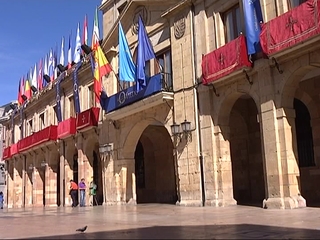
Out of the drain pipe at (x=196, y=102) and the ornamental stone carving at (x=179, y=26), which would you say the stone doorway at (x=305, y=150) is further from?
the ornamental stone carving at (x=179, y=26)

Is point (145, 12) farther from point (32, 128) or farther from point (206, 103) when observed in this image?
point (32, 128)

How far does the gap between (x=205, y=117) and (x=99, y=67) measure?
7.24m

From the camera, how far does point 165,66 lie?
671 inches

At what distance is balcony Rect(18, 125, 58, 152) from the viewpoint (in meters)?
25.6

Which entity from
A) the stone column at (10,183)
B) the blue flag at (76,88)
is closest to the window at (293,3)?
the blue flag at (76,88)

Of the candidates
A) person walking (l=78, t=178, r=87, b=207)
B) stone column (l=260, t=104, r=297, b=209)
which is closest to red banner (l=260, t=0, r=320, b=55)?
stone column (l=260, t=104, r=297, b=209)

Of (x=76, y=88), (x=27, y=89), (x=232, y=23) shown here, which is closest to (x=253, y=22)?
(x=232, y=23)

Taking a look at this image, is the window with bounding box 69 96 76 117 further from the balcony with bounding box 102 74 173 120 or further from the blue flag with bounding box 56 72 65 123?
the balcony with bounding box 102 74 173 120

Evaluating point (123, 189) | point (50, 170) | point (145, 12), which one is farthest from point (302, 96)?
point (50, 170)

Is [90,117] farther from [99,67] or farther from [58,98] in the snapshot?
[58,98]

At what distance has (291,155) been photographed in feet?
38.2

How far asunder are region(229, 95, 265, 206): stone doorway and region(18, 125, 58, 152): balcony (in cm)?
1246

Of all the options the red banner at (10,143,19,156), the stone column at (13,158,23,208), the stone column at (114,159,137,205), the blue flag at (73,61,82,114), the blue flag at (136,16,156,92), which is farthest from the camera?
the stone column at (13,158,23,208)

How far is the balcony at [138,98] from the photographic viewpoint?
52.0ft
